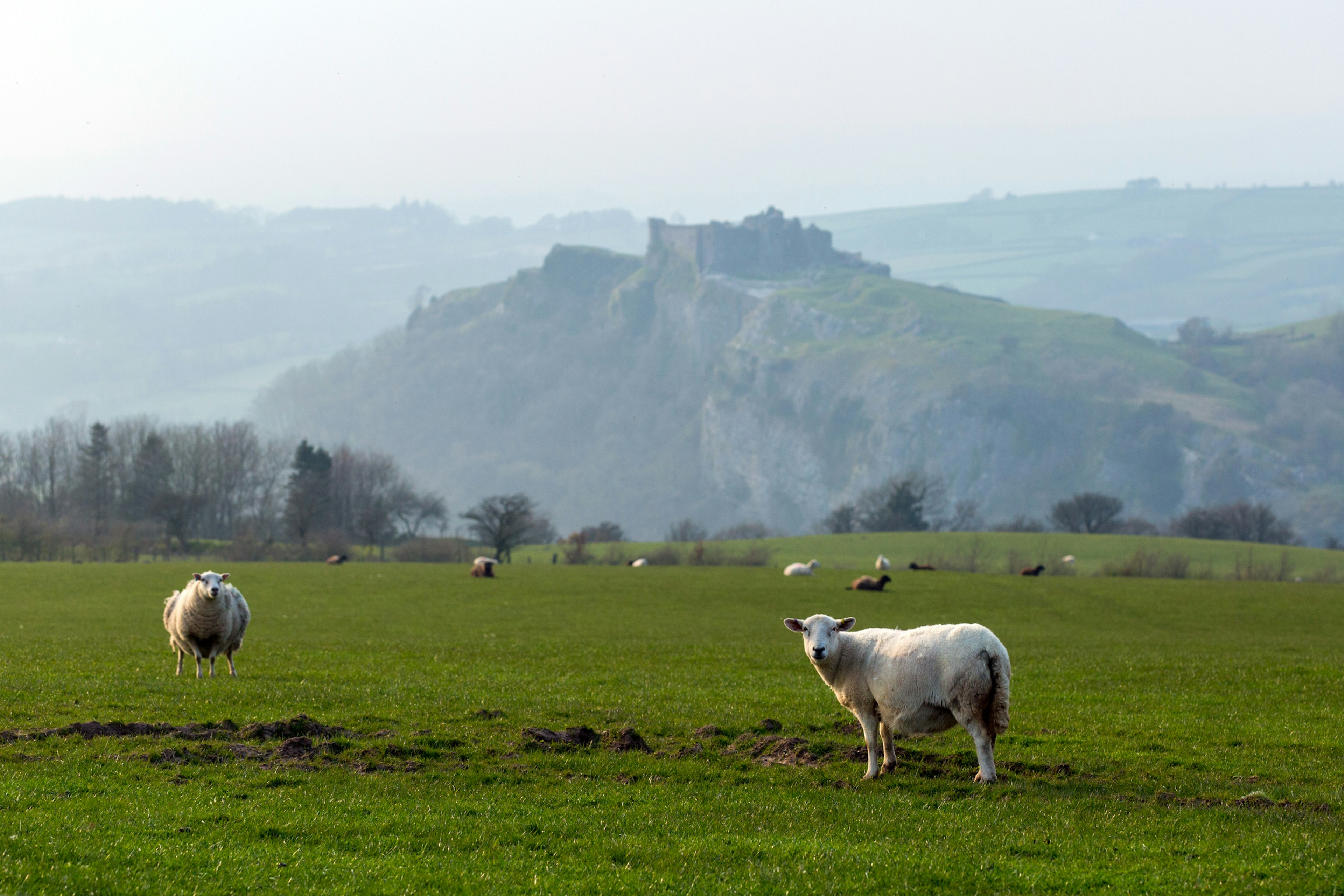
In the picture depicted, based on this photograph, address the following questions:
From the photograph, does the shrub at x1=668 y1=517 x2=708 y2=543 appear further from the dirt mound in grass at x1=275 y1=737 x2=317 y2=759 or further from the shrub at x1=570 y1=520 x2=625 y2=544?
the dirt mound in grass at x1=275 y1=737 x2=317 y2=759

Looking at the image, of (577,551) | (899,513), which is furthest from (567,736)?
(899,513)

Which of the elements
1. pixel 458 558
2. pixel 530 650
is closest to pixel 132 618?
pixel 530 650

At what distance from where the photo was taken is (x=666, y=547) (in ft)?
381

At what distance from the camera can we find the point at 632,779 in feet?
49.9

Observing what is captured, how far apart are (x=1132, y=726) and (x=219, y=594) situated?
62.9 ft

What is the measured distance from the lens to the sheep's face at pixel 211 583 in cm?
2283

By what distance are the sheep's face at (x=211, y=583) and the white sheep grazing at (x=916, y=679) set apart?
534 inches

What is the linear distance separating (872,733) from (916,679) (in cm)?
132

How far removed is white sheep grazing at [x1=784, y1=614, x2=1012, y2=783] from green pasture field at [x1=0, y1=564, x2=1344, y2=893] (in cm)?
77

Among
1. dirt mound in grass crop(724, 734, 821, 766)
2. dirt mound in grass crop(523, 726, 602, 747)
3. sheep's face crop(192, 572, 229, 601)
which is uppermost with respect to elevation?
sheep's face crop(192, 572, 229, 601)

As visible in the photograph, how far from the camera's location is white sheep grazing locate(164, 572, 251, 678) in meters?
23.3

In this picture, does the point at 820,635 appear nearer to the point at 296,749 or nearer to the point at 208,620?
the point at 296,749

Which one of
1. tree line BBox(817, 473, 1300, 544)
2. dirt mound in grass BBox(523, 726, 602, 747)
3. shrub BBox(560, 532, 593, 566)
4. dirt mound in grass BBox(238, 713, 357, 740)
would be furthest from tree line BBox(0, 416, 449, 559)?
dirt mound in grass BBox(523, 726, 602, 747)

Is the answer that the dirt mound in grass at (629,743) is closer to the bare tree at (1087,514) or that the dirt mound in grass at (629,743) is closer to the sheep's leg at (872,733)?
the sheep's leg at (872,733)
